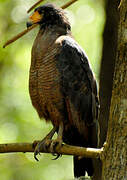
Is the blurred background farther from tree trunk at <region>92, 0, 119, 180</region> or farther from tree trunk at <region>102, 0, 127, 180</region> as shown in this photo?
tree trunk at <region>102, 0, 127, 180</region>

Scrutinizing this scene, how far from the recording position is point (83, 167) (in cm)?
581

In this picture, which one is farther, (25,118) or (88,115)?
(25,118)

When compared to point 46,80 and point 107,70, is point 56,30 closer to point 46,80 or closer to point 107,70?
point 46,80

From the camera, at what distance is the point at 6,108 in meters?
9.66

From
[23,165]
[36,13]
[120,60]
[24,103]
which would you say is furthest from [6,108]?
[120,60]

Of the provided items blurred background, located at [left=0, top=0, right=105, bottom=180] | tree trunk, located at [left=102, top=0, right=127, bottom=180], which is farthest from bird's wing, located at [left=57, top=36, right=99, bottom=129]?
blurred background, located at [left=0, top=0, right=105, bottom=180]

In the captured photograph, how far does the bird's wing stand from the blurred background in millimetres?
2847

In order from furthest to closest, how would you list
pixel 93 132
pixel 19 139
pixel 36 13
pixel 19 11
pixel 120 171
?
pixel 19 11
pixel 19 139
pixel 36 13
pixel 93 132
pixel 120 171

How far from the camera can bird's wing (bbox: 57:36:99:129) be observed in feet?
19.4

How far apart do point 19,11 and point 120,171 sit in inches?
269

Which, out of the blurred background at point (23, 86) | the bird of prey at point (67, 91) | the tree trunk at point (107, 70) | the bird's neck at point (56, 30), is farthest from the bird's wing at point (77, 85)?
the blurred background at point (23, 86)

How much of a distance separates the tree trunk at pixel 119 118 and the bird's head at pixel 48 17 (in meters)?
2.26

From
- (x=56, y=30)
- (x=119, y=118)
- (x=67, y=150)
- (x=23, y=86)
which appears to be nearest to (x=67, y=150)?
(x=67, y=150)

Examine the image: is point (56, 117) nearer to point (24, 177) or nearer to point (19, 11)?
point (24, 177)
